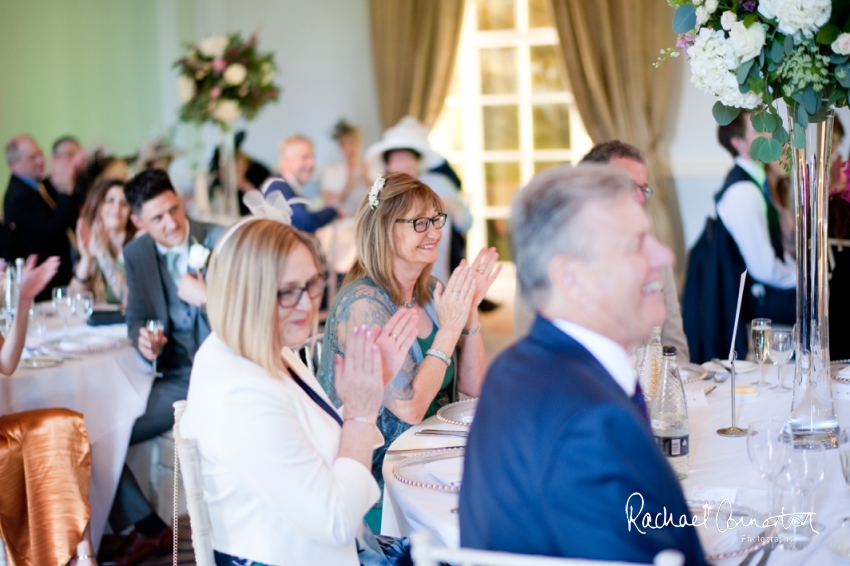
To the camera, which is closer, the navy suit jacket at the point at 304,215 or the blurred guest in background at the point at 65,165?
the navy suit jacket at the point at 304,215

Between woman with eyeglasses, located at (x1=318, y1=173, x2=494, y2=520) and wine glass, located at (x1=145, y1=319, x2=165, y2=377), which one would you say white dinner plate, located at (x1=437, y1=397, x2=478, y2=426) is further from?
wine glass, located at (x1=145, y1=319, x2=165, y2=377)

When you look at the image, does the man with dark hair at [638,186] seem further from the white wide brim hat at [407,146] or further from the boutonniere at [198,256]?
the white wide brim hat at [407,146]

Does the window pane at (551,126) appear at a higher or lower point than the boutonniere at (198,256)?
higher

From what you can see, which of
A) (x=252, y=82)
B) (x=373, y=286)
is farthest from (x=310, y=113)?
(x=373, y=286)

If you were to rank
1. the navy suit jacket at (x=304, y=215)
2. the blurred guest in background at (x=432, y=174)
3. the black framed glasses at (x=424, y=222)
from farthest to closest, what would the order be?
the blurred guest in background at (x=432, y=174), the navy suit jacket at (x=304, y=215), the black framed glasses at (x=424, y=222)

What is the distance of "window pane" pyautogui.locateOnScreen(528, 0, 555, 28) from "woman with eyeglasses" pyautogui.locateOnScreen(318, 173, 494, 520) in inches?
198

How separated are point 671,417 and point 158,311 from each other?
235 cm

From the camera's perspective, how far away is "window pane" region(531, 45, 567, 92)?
23.3 feet

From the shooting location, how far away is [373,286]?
2338mm

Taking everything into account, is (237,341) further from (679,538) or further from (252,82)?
(252,82)

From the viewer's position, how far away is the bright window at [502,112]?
714 cm

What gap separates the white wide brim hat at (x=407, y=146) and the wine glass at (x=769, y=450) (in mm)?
4283

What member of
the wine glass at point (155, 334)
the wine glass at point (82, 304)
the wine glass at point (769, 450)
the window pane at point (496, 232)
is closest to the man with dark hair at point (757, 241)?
the wine glass at point (155, 334)

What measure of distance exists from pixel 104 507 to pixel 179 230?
111 cm
